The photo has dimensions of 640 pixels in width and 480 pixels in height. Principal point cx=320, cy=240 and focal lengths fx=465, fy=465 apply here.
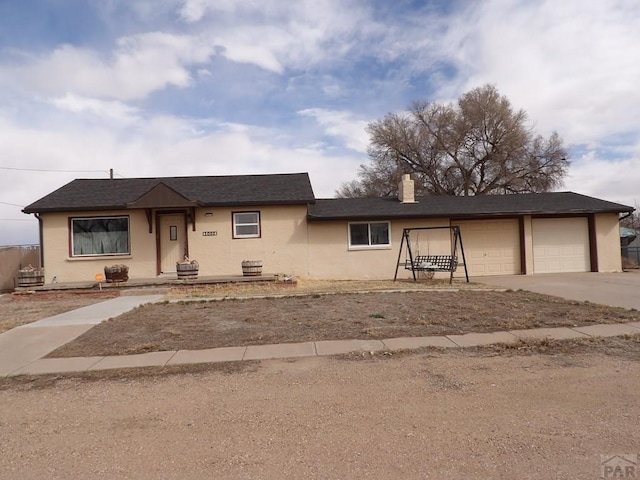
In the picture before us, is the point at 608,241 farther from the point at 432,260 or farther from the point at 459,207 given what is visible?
the point at 432,260

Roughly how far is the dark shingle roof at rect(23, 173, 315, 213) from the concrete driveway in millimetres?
7483

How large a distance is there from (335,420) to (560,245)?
17.0 m

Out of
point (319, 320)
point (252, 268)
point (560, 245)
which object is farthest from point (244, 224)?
point (560, 245)

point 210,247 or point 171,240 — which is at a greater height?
point 171,240

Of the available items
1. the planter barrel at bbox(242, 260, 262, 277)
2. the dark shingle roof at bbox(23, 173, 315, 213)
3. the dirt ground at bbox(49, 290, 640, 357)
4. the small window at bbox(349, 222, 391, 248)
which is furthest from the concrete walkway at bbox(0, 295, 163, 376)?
the small window at bbox(349, 222, 391, 248)

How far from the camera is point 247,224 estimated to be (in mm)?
16891

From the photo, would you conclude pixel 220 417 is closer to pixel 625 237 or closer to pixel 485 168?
pixel 625 237

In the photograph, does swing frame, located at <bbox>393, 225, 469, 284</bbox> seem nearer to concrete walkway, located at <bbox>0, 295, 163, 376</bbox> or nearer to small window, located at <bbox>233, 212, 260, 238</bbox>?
small window, located at <bbox>233, 212, 260, 238</bbox>

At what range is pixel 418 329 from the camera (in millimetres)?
7672

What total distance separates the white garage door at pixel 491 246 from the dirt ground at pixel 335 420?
12.3 metres

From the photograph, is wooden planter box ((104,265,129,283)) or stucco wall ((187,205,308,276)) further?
stucco wall ((187,205,308,276))

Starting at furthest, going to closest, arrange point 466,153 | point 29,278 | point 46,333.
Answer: point 466,153
point 29,278
point 46,333

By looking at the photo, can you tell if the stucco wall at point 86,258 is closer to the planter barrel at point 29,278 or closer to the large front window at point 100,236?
the large front window at point 100,236

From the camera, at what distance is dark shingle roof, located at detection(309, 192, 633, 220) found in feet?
56.3
